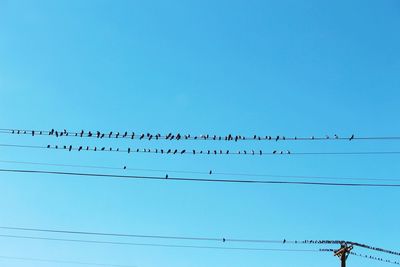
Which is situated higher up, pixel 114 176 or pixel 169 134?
pixel 169 134

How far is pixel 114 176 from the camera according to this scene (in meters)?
24.8

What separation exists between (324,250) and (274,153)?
1341 centimetres

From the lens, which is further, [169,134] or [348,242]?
[348,242]

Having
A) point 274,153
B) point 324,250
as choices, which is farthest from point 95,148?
point 324,250

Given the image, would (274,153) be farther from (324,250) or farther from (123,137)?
(324,250)

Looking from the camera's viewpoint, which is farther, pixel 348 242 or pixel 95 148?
pixel 348 242

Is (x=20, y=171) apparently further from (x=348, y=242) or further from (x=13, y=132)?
(x=348, y=242)

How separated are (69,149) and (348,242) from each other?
1951 centimetres

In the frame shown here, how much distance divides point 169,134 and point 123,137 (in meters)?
2.21

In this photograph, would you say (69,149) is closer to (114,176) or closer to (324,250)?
(114,176)

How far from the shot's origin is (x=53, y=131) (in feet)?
85.0

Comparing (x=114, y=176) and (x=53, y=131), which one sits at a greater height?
(x=53, y=131)

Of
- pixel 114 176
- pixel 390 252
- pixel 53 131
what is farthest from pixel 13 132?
pixel 390 252

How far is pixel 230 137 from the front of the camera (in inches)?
1016
